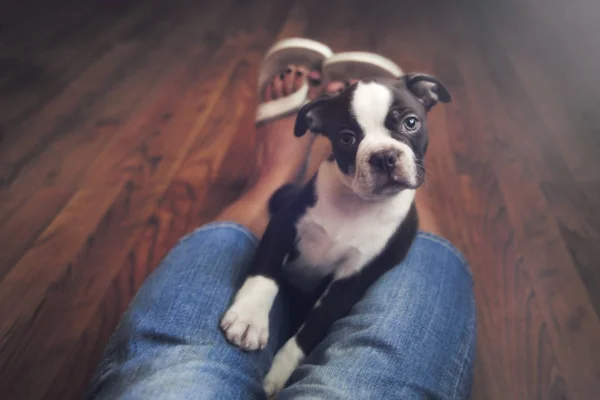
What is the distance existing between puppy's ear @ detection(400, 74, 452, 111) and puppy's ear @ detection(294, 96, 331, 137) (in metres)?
0.14

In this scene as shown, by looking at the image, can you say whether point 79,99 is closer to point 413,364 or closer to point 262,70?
point 262,70

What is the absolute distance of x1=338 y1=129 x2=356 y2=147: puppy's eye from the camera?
869mm

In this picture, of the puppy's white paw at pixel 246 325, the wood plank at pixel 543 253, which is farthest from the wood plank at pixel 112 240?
the wood plank at pixel 543 253

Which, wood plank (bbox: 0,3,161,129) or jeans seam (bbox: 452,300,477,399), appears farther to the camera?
wood plank (bbox: 0,3,161,129)

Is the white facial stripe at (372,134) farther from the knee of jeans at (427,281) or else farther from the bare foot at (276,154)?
the bare foot at (276,154)

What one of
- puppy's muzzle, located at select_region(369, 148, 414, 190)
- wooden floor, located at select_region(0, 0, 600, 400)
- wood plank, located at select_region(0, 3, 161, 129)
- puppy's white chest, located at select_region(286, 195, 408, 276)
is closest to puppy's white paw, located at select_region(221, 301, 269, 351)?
puppy's white chest, located at select_region(286, 195, 408, 276)

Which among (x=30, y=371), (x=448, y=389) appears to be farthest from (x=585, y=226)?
(x=30, y=371)

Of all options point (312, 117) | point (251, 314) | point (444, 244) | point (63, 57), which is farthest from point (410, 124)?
point (63, 57)

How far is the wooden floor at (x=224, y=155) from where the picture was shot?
117cm

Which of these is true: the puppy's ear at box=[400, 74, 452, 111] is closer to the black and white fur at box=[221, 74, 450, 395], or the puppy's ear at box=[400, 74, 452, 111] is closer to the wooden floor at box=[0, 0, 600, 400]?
the black and white fur at box=[221, 74, 450, 395]

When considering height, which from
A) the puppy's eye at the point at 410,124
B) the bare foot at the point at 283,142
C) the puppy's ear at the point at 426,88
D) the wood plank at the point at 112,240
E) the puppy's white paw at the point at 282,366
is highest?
the puppy's ear at the point at 426,88

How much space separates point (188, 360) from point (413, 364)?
311 millimetres

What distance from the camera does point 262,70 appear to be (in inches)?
58.1

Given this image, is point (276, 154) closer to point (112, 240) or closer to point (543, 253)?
point (112, 240)
